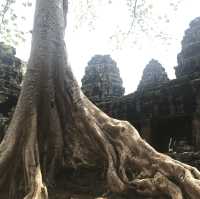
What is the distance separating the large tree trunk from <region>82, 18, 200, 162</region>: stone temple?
17.5ft

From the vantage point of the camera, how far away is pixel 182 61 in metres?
14.8

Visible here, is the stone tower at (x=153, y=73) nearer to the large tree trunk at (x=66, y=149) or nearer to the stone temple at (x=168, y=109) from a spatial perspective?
the stone temple at (x=168, y=109)

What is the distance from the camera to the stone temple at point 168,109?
35.7ft

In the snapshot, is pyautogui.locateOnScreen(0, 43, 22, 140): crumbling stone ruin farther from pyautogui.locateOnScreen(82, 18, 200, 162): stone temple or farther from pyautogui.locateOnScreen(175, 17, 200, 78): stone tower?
pyautogui.locateOnScreen(175, 17, 200, 78): stone tower

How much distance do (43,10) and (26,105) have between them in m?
1.97

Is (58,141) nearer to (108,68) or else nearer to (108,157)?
(108,157)

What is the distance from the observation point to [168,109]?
453 inches

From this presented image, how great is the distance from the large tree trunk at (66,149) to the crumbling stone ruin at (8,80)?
6345mm

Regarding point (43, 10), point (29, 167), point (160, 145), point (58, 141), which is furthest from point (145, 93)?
point (29, 167)

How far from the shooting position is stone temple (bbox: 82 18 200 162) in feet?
35.7

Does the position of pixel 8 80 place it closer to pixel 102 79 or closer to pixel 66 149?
pixel 102 79

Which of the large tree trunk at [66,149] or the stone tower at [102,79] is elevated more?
the stone tower at [102,79]

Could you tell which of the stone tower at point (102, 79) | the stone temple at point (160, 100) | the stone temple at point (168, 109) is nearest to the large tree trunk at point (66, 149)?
the stone temple at point (160, 100)

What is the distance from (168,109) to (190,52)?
160 inches
